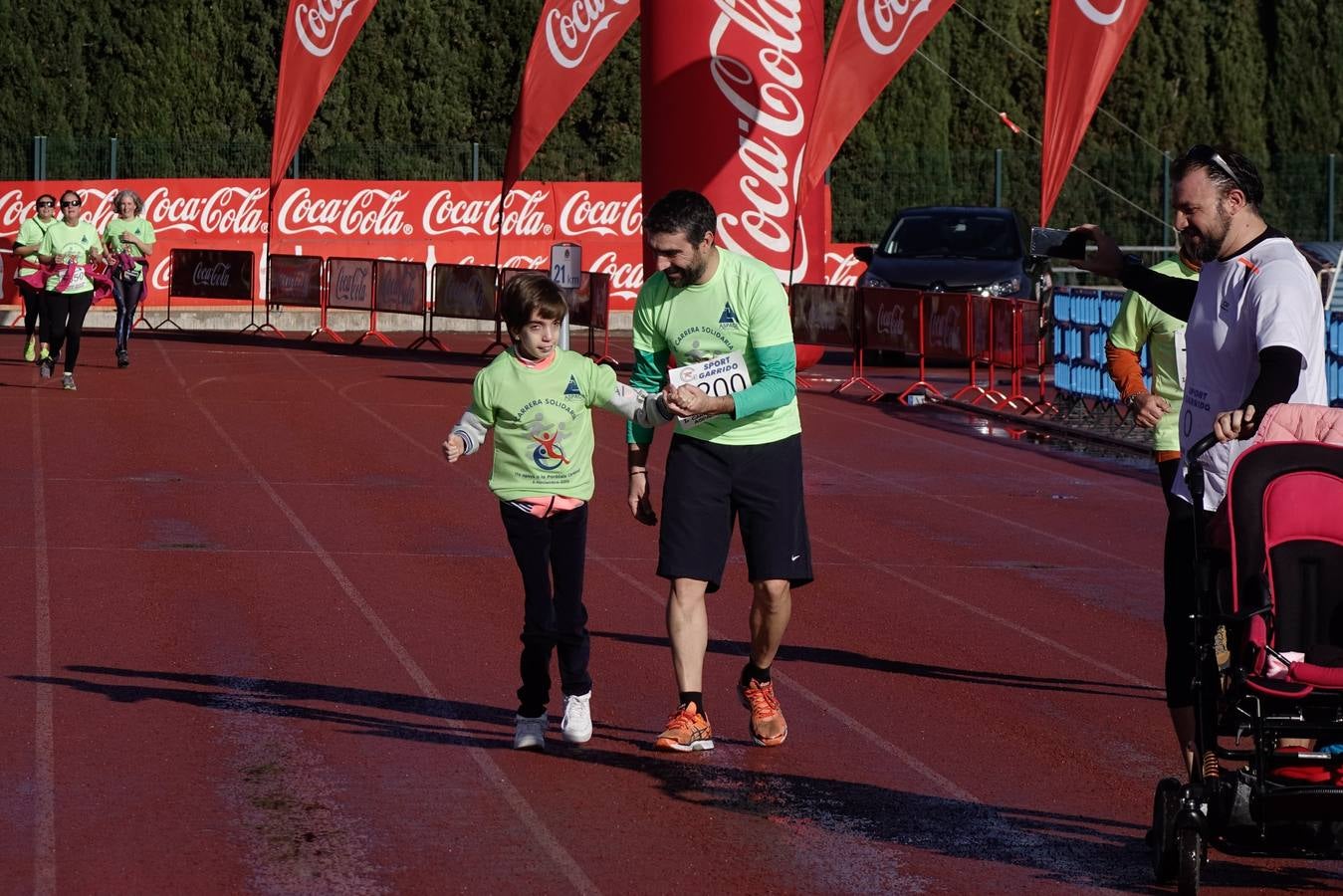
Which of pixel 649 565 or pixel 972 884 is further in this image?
pixel 649 565

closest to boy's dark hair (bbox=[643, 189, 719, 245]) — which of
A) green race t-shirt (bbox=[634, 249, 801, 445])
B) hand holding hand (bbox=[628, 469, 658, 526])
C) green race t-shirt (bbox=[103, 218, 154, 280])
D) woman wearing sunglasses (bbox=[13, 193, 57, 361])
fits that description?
green race t-shirt (bbox=[634, 249, 801, 445])

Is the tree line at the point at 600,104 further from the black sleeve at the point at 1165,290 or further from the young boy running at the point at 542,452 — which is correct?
the black sleeve at the point at 1165,290

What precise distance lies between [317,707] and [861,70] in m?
13.7

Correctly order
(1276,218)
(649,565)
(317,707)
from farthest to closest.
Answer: (1276,218) → (649,565) → (317,707)

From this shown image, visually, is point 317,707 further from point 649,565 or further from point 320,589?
point 649,565

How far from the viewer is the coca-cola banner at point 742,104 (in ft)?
74.4

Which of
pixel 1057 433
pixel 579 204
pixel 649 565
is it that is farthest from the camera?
pixel 579 204

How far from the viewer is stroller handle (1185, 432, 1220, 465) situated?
→ 5.82 m

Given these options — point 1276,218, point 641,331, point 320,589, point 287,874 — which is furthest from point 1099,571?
point 1276,218

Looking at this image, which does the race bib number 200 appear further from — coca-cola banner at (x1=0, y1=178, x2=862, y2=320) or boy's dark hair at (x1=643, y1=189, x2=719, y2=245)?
coca-cola banner at (x1=0, y1=178, x2=862, y2=320)

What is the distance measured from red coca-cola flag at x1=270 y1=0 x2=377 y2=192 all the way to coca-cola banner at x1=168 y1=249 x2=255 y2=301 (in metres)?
4.64

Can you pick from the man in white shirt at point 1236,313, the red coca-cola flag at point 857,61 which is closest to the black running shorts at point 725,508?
the man in white shirt at point 1236,313

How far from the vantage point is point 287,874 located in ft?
19.9

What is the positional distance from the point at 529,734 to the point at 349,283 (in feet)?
75.8
